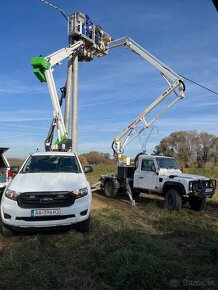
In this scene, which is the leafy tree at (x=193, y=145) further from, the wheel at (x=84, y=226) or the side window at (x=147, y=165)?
the wheel at (x=84, y=226)

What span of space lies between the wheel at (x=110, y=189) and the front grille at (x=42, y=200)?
767 centimetres

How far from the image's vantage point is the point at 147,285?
431cm

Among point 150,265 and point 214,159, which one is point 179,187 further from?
point 214,159

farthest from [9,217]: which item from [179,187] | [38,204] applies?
[179,187]

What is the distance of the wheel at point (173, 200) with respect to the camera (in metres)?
10.9

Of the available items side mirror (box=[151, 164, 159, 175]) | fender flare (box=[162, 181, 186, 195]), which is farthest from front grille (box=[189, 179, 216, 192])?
side mirror (box=[151, 164, 159, 175])

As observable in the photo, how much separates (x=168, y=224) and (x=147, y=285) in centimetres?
450

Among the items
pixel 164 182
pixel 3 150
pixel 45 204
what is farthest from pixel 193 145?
pixel 45 204

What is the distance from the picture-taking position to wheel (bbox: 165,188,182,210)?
10867 millimetres

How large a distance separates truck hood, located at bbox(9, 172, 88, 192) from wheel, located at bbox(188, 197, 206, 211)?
528 cm

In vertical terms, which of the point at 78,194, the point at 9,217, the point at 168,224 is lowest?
the point at 168,224

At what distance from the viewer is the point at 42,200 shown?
6656mm

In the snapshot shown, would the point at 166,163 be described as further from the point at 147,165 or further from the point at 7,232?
the point at 7,232

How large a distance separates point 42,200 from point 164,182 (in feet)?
19.3
